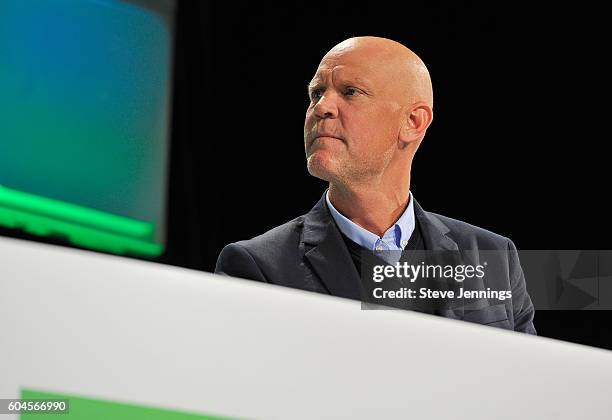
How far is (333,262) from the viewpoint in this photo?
2.53 meters

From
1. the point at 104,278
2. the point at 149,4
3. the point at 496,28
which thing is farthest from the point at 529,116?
the point at 104,278

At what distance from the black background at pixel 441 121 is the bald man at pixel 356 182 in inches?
3.2

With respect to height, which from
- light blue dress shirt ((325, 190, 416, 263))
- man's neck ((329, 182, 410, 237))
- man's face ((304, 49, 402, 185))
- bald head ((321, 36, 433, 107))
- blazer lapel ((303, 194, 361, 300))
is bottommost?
blazer lapel ((303, 194, 361, 300))

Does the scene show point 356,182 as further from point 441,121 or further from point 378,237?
point 441,121

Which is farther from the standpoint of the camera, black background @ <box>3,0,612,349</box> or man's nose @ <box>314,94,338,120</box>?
black background @ <box>3,0,612,349</box>

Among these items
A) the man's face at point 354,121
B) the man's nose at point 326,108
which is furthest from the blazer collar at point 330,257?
the man's nose at point 326,108

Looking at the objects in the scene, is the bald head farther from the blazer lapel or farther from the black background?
the blazer lapel

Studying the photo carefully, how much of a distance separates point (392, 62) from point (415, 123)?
178 mm

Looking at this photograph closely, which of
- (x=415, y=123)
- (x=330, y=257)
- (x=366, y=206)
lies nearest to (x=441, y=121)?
(x=415, y=123)

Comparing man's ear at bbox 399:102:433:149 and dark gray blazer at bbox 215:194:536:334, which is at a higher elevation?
man's ear at bbox 399:102:433:149

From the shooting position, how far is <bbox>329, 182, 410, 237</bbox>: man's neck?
8.41ft

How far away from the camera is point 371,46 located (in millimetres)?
2586

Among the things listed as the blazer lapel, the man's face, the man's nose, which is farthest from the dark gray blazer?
the man's nose

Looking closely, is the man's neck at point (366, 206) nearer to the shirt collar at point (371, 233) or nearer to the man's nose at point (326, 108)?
the shirt collar at point (371, 233)
